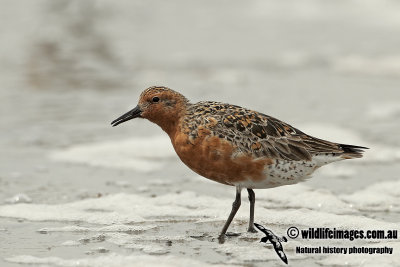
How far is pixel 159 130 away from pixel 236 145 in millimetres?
4595

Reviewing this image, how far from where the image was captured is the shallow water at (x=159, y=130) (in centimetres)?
664

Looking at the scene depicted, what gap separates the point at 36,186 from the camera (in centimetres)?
859

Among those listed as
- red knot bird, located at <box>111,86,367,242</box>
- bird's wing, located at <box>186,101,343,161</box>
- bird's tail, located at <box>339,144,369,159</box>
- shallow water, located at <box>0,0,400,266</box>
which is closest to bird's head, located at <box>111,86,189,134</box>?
red knot bird, located at <box>111,86,367,242</box>

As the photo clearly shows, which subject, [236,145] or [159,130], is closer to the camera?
[236,145]

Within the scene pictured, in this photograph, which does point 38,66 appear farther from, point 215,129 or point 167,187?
point 215,129

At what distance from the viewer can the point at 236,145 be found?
6734 mm

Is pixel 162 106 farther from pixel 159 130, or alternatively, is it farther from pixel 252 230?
pixel 159 130

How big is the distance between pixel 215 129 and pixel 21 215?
2126 mm

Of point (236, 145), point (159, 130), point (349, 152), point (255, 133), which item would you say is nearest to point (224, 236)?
point (236, 145)

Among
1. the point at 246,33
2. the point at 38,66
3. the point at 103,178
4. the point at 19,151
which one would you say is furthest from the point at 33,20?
the point at 103,178

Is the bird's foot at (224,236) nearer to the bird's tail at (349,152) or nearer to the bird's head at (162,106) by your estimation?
the bird's head at (162,106)

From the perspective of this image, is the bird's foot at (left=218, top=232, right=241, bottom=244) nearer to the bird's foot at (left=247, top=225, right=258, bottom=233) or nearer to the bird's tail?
the bird's foot at (left=247, top=225, right=258, bottom=233)

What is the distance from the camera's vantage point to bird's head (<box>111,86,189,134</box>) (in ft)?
23.5

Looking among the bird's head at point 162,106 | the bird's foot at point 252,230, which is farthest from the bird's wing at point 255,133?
the bird's foot at point 252,230
